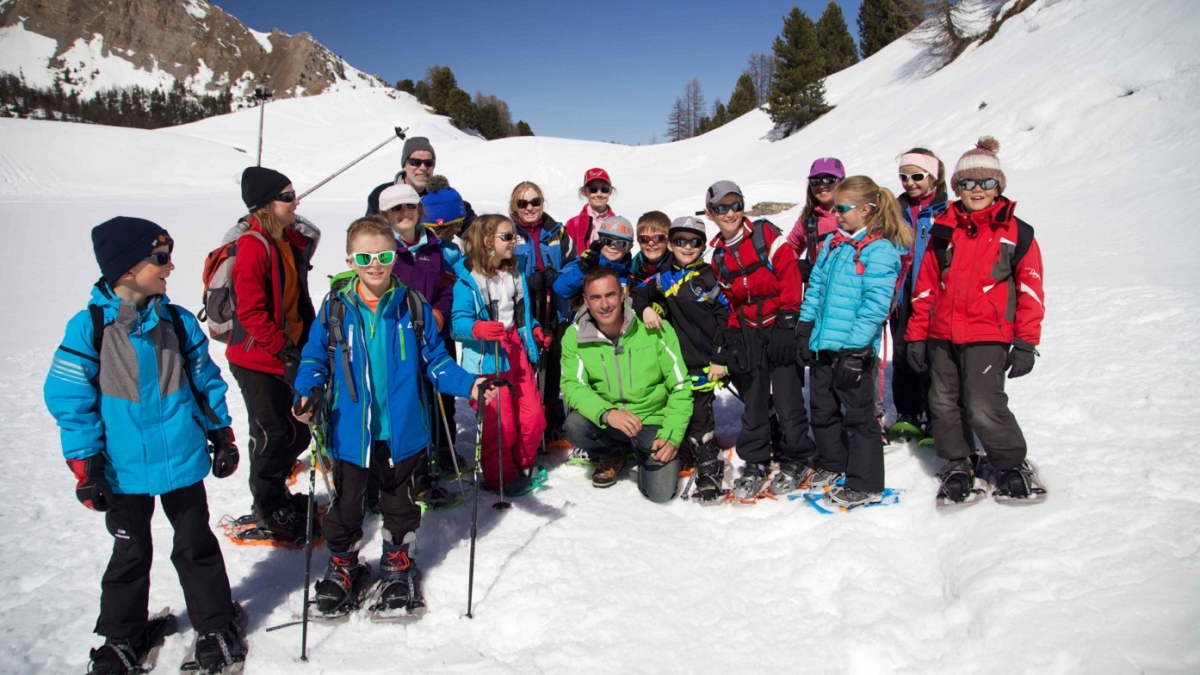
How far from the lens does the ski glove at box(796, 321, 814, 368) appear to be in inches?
157

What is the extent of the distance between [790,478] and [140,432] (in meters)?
3.60

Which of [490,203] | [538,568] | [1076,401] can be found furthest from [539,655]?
[490,203]

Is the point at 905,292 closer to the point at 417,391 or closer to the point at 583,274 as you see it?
the point at 583,274

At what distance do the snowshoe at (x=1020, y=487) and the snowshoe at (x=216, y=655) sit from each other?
13.2 ft

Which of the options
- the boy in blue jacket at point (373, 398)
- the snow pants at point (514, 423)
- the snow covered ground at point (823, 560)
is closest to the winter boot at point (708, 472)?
the snow covered ground at point (823, 560)

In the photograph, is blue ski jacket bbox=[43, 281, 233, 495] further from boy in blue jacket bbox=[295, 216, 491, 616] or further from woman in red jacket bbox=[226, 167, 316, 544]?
woman in red jacket bbox=[226, 167, 316, 544]

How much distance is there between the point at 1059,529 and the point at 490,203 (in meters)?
22.9

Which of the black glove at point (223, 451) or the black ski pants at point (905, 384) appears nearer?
the black glove at point (223, 451)

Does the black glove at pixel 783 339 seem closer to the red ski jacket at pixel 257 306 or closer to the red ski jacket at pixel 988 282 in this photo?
the red ski jacket at pixel 988 282

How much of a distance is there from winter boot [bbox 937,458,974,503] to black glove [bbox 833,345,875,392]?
0.75m

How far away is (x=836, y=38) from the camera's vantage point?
45719 mm

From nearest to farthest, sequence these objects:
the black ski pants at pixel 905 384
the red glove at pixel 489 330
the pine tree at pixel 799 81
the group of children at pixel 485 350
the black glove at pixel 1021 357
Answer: the group of children at pixel 485 350
the black glove at pixel 1021 357
the red glove at pixel 489 330
the black ski pants at pixel 905 384
the pine tree at pixel 799 81

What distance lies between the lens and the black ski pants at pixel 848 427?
387 cm

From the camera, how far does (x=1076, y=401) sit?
182 inches
